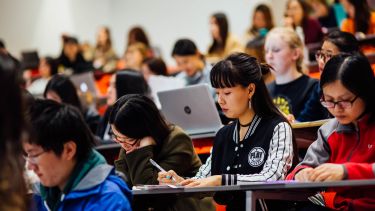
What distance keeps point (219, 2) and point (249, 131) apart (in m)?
7.50

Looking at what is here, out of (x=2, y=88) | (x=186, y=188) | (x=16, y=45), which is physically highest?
(x=2, y=88)

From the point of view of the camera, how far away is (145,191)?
2752mm

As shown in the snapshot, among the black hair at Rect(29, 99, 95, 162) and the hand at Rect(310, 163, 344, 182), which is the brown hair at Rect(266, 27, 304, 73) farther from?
the black hair at Rect(29, 99, 95, 162)

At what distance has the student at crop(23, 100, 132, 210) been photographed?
2264mm

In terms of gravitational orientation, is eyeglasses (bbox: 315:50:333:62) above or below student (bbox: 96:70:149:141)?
above

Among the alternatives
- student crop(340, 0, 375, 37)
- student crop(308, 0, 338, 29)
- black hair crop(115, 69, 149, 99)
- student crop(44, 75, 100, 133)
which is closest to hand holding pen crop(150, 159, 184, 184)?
black hair crop(115, 69, 149, 99)

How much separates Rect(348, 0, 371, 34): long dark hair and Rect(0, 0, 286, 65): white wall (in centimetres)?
447

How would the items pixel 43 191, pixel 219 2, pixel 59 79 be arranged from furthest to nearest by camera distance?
pixel 219 2
pixel 59 79
pixel 43 191

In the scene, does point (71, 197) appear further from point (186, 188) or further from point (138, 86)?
point (138, 86)

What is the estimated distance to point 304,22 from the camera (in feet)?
22.8

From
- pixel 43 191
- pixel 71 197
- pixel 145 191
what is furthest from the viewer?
pixel 145 191

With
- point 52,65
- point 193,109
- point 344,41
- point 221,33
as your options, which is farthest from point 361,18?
point 52,65

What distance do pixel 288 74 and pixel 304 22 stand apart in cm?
277

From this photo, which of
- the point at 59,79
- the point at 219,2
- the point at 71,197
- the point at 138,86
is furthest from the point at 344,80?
the point at 219,2
